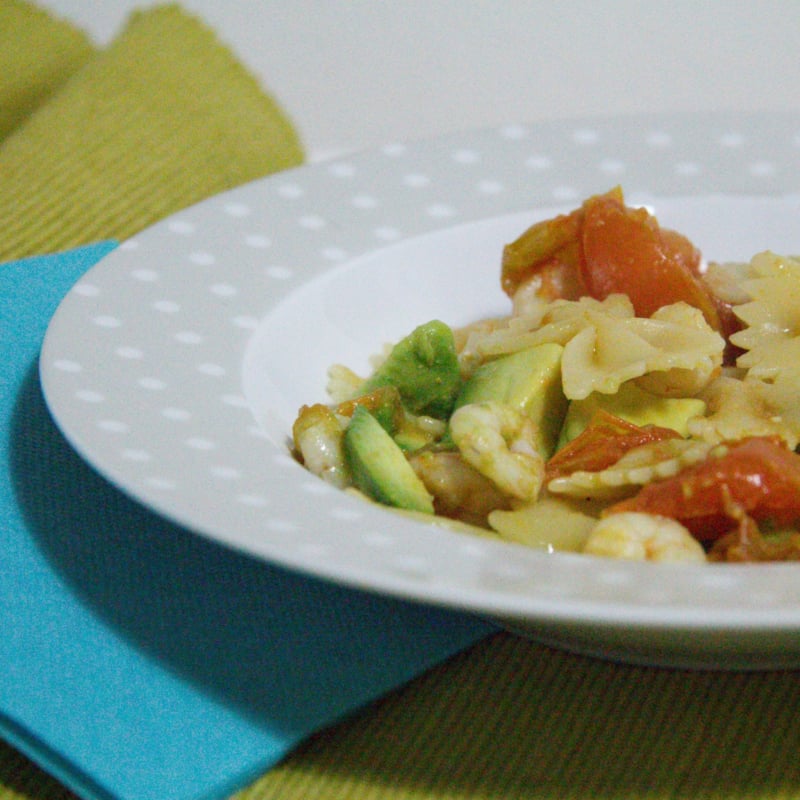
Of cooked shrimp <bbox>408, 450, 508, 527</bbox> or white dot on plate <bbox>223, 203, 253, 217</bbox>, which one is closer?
cooked shrimp <bbox>408, 450, 508, 527</bbox>

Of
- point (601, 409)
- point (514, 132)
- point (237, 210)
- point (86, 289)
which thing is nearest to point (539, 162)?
point (514, 132)

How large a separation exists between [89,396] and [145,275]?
0.40m

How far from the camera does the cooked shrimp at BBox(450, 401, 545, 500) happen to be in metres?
1.38

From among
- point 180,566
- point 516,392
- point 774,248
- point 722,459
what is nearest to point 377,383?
point 516,392

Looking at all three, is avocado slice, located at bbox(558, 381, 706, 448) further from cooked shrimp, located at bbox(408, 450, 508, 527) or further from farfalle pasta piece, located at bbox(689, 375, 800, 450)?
cooked shrimp, located at bbox(408, 450, 508, 527)

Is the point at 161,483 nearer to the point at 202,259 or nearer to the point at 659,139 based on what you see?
the point at 202,259

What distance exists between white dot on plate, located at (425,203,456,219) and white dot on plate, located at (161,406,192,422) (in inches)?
30.8

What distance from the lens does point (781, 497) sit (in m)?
1.26

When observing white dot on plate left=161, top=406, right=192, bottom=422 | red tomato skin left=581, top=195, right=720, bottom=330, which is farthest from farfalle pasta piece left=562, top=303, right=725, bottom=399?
white dot on plate left=161, top=406, right=192, bottom=422

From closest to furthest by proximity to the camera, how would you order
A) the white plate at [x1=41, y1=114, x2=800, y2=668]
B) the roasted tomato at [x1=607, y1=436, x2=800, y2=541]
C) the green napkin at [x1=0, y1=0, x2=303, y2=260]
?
the white plate at [x1=41, y1=114, x2=800, y2=668], the roasted tomato at [x1=607, y1=436, x2=800, y2=541], the green napkin at [x1=0, y1=0, x2=303, y2=260]

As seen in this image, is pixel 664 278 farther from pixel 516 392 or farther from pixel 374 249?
pixel 374 249

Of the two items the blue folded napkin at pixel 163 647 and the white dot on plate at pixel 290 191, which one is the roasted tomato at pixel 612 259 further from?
the blue folded napkin at pixel 163 647

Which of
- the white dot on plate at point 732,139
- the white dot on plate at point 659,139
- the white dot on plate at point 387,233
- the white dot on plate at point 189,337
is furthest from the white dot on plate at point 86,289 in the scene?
the white dot on plate at point 732,139

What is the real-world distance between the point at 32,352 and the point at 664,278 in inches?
37.9
